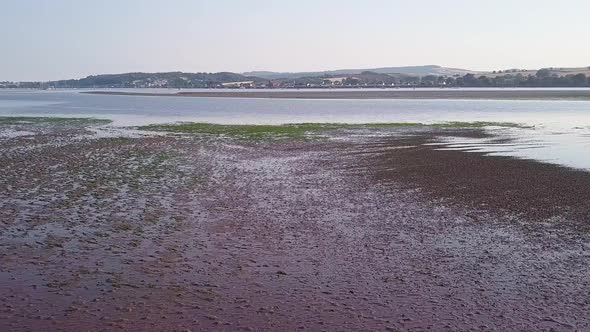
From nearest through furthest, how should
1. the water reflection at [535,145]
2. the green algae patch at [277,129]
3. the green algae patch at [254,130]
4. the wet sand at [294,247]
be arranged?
the wet sand at [294,247] < the water reflection at [535,145] < the green algae patch at [254,130] < the green algae patch at [277,129]

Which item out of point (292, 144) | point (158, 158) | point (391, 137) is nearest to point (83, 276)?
point (158, 158)

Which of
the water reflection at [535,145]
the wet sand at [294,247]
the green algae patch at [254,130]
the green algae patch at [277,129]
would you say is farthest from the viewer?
the green algae patch at [277,129]

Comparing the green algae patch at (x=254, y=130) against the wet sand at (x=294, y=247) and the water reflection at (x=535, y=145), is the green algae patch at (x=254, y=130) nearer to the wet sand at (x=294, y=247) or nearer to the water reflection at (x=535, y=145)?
the water reflection at (x=535, y=145)

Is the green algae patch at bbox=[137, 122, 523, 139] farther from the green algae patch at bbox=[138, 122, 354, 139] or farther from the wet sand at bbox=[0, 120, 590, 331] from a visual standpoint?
the wet sand at bbox=[0, 120, 590, 331]

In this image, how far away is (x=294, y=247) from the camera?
41.4 feet

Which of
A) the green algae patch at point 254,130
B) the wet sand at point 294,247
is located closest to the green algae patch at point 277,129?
the green algae patch at point 254,130

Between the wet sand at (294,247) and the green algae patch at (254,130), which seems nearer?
the wet sand at (294,247)

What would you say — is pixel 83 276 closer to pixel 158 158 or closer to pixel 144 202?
pixel 144 202

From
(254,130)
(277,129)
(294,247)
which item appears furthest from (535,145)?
(294,247)

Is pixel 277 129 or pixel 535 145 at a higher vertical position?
pixel 277 129

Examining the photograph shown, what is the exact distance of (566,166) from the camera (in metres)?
23.7

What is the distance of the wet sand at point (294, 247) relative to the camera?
8.84 meters

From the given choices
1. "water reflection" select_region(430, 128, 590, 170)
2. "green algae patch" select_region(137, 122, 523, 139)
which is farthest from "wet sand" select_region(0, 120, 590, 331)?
"green algae patch" select_region(137, 122, 523, 139)

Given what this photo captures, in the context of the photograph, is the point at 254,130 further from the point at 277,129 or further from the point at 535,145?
the point at 535,145
